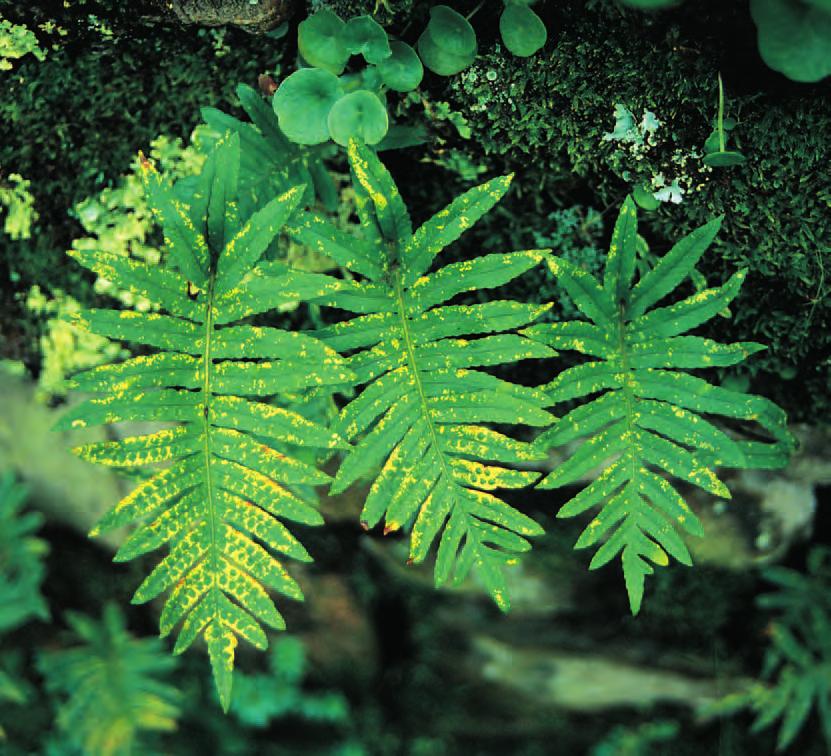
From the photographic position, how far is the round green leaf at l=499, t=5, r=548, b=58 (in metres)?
1.54

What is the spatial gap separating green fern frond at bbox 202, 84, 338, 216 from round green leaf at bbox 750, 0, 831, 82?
41.5 inches

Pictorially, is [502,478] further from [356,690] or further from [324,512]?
[356,690]

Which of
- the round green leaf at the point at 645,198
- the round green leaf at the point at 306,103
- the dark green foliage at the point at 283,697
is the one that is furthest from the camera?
the dark green foliage at the point at 283,697

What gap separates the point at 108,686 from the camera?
292 centimetres

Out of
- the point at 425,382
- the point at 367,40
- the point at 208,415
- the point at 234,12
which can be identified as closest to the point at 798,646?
the point at 425,382

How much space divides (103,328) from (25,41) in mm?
936

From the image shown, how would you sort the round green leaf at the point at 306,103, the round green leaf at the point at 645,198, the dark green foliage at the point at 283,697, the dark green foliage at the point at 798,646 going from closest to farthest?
1. the round green leaf at the point at 306,103
2. the round green leaf at the point at 645,198
3. the dark green foliage at the point at 798,646
4. the dark green foliage at the point at 283,697

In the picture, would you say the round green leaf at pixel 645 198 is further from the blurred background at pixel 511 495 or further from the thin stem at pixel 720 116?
the thin stem at pixel 720 116

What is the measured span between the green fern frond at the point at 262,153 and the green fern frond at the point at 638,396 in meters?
0.72

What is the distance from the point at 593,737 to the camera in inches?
135

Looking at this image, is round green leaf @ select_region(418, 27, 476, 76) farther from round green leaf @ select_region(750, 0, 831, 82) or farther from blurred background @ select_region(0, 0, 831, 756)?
round green leaf @ select_region(750, 0, 831, 82)

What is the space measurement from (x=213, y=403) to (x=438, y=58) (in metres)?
1.00

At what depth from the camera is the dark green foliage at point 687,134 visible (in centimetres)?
159

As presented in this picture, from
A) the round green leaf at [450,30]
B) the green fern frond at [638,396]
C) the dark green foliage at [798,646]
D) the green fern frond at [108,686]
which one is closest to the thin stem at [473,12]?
the round green leaf at [450,30]
